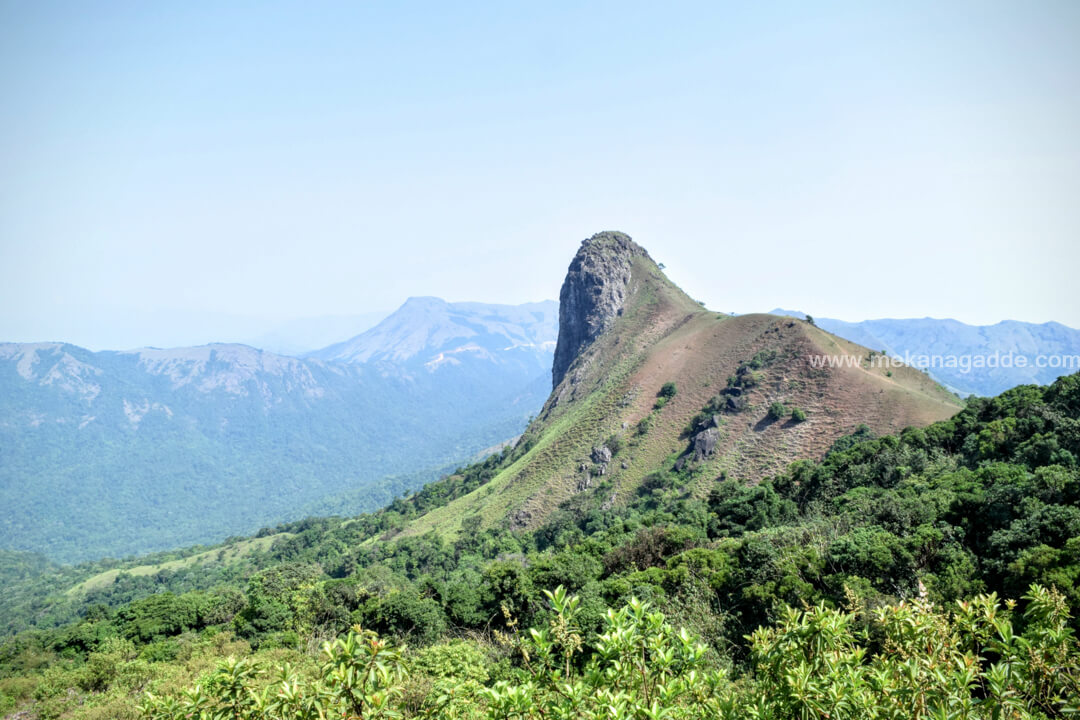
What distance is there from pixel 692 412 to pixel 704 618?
57.6 m

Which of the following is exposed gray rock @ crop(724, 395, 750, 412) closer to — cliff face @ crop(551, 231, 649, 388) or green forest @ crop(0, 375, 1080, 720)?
green forest @ crop(0, 375, 1080, 720)

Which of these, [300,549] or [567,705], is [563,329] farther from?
[567,705]

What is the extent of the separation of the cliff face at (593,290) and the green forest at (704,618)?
5750 cm

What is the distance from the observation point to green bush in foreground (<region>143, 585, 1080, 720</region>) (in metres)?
7.25

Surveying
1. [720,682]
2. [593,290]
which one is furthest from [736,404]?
[720,682]

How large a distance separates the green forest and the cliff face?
189 feet

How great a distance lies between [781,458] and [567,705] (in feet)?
224

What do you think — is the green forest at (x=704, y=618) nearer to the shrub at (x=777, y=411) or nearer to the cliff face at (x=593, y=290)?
the shrub at (x=777, y=411)

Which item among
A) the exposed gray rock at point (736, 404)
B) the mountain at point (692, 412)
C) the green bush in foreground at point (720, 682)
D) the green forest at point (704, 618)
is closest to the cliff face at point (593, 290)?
the mountain at point (692, 412)

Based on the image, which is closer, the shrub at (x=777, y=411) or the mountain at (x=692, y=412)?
the mountain at (x=692, y=412)

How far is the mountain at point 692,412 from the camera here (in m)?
70.4

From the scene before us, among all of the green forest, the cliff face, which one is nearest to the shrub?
the green forest

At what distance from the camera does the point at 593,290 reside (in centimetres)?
12662

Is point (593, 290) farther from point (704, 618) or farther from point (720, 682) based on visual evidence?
point (720, 682)
